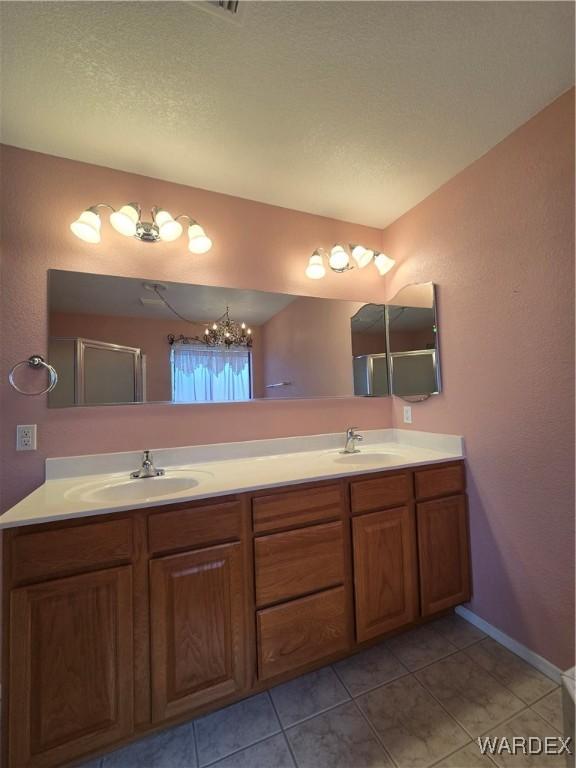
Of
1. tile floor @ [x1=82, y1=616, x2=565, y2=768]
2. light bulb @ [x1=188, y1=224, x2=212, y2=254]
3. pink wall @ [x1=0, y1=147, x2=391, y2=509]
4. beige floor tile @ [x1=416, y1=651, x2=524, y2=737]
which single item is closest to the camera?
tile floor @ [x1=82, y1=616, x2=565, y2=768]

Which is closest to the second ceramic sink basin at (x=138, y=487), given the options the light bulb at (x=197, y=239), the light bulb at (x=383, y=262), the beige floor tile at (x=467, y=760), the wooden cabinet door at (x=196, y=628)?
the wooden cabinet door at (x=196, y=628)

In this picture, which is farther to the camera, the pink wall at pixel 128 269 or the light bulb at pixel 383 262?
the light bulb at pixel 383 262

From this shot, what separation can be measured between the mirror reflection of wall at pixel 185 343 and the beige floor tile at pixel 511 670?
1.42 metres

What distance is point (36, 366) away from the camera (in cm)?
138

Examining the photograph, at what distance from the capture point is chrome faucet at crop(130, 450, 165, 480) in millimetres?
1422

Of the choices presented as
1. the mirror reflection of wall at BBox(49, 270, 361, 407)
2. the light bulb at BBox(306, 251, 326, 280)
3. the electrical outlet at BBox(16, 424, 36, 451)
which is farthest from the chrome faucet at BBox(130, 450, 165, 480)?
the light bulb at BBox(306, 251, 326, 280)

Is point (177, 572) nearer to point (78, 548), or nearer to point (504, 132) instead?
point (78, 548)

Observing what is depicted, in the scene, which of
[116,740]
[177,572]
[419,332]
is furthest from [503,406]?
[116,740]

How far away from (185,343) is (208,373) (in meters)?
0.20

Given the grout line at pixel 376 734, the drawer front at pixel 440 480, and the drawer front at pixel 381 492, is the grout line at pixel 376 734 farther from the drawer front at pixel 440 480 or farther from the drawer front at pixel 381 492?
the drawer front at pixel 440 480

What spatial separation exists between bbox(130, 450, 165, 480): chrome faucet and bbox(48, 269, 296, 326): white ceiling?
71 centimetres

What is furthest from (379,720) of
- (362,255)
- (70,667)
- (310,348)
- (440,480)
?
(362,255)

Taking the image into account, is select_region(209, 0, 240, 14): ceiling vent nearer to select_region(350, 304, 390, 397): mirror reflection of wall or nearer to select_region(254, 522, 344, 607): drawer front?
select_region(350, 304, 390, 397): mirror reflection of wall

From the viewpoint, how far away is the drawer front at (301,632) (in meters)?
1.20
